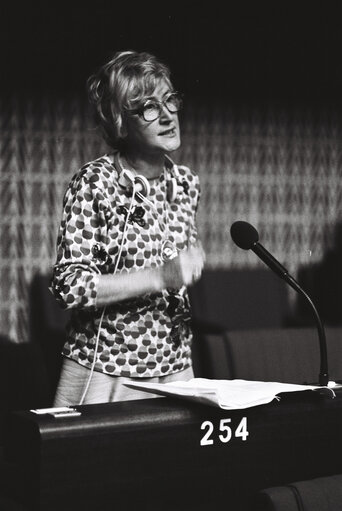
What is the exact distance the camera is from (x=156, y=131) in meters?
1.69

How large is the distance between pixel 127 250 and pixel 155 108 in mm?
320

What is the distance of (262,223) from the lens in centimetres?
406

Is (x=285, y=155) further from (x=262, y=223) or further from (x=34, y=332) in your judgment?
(x=34, y=332)

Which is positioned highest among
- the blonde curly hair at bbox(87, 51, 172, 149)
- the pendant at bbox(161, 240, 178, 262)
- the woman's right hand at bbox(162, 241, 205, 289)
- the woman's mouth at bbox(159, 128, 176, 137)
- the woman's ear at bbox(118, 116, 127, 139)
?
the blonde curly hair at bbox(87, 51, 172, 149)

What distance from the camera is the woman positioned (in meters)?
1.51

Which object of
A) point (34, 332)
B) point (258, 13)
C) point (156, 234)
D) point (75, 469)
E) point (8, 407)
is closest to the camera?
point (75, 469)

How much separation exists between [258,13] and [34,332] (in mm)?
1795

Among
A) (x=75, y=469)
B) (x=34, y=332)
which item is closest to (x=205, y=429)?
(x=75, y=469)

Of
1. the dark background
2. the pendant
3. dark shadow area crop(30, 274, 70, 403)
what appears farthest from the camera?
the dark background

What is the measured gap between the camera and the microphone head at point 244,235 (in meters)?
1.42

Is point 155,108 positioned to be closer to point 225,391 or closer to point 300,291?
point 300,291

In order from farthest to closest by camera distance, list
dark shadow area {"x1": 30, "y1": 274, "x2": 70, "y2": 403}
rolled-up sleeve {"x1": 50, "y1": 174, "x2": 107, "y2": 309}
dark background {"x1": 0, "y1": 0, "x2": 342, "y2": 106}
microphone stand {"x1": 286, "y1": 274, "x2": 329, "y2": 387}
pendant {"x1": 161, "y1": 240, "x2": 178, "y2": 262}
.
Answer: dark background {"x1": 0, "y1": 0, "x2": 342, "y2": 106}
dark shadow area {"x1": 30, "y1": 274, "x2": 70, "y2": 403}
pendant {"x1": 161, "y1": 240, "x2": 178, "y2": 262}
rolled-up sleeve {"x1": 50, "y1": 174, "x2": 107, "y2": 309}
microphone stand {"x1": 286, "y1": 274, "x2": 329, "y2": 387}

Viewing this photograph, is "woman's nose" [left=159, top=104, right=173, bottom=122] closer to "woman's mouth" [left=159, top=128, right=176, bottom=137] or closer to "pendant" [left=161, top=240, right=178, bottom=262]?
"woman's mouth" [left=159, top=128, right=176, bottom=137]

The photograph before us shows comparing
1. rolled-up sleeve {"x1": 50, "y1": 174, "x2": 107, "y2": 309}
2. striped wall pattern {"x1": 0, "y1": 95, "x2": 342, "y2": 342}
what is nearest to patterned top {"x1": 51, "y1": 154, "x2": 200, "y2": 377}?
rolled-up sleeve {"x1": 50, "y1": 174, "x2": 107, "y2": 309}
